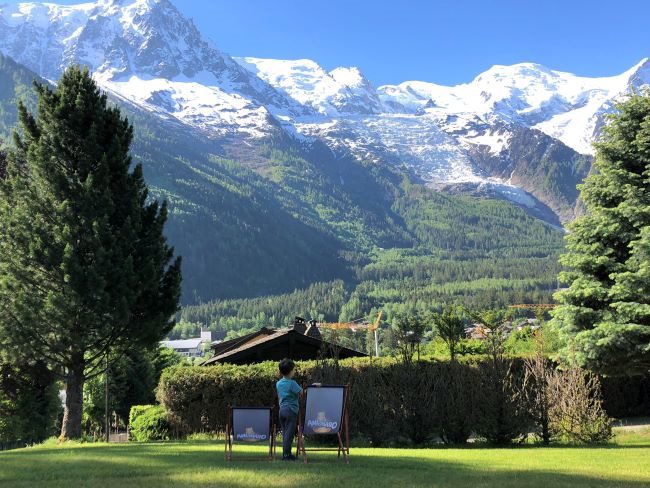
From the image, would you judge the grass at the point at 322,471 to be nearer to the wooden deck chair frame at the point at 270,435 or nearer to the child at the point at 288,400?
the wooden deck chair frame at the point at 270,435

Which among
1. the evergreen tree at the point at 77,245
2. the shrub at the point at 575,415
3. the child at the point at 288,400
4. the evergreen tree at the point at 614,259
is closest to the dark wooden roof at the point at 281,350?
the evergreen tree at the point at 77,245

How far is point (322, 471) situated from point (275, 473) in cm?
69

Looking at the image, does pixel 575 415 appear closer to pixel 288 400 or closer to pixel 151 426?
pixel 288 400

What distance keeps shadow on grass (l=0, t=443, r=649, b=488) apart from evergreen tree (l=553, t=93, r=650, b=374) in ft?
27.6

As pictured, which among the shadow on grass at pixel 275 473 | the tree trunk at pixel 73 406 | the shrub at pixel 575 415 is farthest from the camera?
the tree trunk at pixel 73 406

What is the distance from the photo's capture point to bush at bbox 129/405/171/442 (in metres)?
23.5

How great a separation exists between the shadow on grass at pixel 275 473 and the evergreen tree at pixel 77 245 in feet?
24.5

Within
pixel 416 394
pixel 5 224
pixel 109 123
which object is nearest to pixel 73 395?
pixel 5 224

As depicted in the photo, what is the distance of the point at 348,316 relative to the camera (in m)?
198

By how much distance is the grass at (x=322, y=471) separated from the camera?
8531 mm

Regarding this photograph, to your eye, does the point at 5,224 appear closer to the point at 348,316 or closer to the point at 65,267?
the point at 65,267

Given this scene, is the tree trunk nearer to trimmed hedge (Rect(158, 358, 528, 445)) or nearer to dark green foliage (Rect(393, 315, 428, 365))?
trimmed hedge (Rect(158, 358, 528, 445))

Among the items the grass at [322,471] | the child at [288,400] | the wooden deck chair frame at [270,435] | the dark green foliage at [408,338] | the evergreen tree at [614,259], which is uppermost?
the evergreen tree at [614,259]

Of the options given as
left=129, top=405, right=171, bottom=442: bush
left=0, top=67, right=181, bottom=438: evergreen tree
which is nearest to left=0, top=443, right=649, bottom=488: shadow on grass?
left=0, top=67, right=181, bottom=438: evergreen tree
